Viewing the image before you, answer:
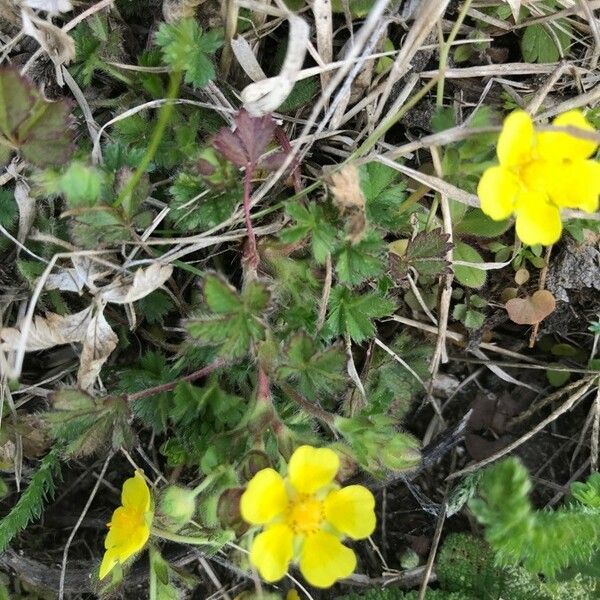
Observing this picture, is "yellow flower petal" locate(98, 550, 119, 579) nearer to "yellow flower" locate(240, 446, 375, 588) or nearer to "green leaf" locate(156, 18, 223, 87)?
"yellow flower" locate(240, 446, 375, 588)

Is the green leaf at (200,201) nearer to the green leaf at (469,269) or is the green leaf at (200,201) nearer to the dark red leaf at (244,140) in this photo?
the dark red leaf at (244,140)

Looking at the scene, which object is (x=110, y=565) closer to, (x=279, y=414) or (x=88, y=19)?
(x=279, y=414)

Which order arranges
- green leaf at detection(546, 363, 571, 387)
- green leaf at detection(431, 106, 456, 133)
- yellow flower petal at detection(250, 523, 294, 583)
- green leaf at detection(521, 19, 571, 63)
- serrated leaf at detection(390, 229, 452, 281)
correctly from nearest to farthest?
yellow flower petal at detection(250, 523, 294, 583), green leaf at detection(431, 106, 456, 133), serrated leaf at detection(390, 229, 452, 281), green leaf at detection(521, 19, 571, 63), green leaf at detection(546, 363, 571, 387)

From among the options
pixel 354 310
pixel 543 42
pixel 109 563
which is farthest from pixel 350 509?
pixel 543 42

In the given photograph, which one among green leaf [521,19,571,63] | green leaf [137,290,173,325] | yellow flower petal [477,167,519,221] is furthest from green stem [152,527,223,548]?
green leaf [521,19,571,63]

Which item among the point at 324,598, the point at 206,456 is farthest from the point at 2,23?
the point at 324,598

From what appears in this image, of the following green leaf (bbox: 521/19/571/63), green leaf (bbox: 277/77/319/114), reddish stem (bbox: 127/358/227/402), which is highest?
green leaf (bbox: 277/77/319/114)

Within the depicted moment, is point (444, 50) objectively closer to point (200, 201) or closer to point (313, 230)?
point (313, 230)

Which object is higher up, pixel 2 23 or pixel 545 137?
pixel 2 23
